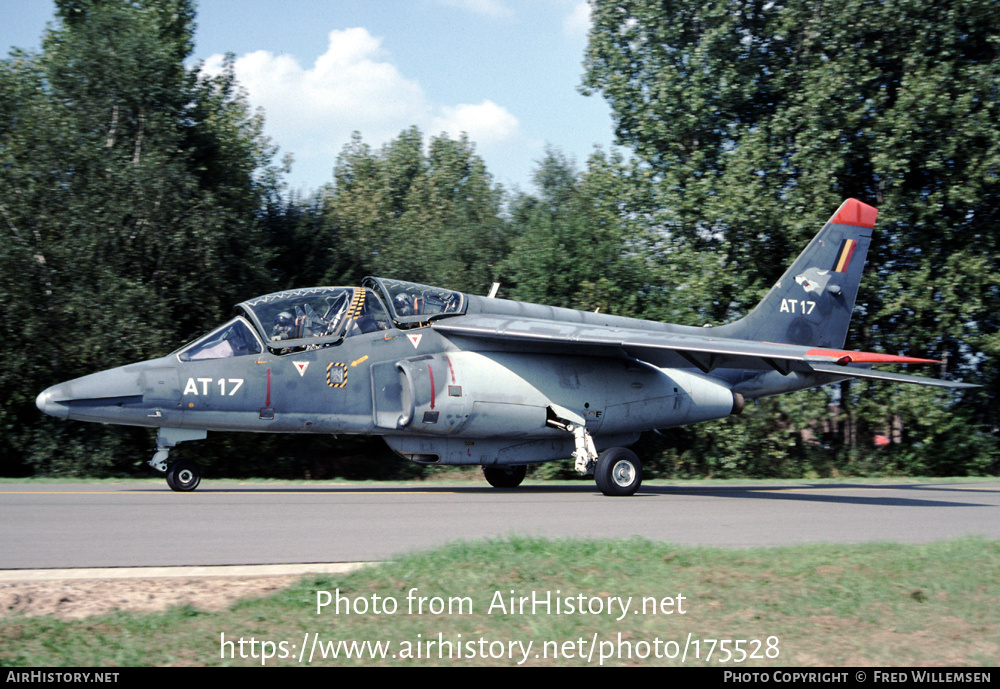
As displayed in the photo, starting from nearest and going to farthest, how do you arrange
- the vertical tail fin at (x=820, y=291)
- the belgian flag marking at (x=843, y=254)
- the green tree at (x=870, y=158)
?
1. the vertical tail fin at (x=820, y=291)
2. the belgian flag marking at (x=843, y=254)
3. the green tree at (x=870, y=158)

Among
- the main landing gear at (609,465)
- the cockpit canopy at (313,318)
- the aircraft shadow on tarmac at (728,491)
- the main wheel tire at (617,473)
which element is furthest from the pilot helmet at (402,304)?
the main wheel tire at (617,473)

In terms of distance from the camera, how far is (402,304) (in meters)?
13.1

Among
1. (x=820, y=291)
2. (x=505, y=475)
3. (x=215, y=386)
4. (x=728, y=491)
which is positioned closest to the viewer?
(x=215, y=386)

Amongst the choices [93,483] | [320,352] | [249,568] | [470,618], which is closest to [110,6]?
[93,483]

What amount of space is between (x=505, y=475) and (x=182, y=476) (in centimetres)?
535

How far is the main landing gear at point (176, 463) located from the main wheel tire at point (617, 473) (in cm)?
561

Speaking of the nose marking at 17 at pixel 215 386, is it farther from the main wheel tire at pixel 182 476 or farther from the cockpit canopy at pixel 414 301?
the cockpit canopy at pixel 414 301

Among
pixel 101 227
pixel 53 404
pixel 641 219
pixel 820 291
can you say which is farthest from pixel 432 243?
pixel 53 404

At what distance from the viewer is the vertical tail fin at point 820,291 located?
1691cm

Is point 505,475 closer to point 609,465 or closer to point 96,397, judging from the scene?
point 609,465

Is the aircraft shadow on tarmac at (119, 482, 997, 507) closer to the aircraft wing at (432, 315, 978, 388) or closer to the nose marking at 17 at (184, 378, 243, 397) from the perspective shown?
the nose marking at 17 at (184, 378, 243, 397)

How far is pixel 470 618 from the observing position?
16.8 feet

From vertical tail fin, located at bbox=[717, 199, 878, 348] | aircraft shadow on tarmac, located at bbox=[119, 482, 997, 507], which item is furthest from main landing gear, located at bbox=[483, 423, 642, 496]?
vertical tail fin, located at bbox=[717, 199, 878, 348]

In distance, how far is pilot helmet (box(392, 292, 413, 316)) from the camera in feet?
42.7
